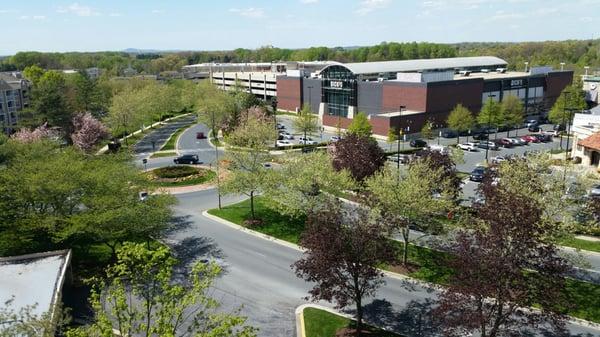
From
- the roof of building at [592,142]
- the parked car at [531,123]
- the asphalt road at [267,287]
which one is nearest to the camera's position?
the asphalt road at [267,287]

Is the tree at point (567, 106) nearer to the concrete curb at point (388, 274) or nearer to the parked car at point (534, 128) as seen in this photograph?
the parked car at point (534, 128)

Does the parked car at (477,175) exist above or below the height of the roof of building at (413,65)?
below

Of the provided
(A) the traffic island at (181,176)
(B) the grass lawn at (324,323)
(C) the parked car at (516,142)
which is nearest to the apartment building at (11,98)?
(A) the traffic island at (181,176)

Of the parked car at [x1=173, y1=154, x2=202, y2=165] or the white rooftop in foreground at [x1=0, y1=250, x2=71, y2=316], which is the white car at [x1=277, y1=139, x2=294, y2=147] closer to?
the parked car at [x1=173, y1=154, x2=202, y2=165]

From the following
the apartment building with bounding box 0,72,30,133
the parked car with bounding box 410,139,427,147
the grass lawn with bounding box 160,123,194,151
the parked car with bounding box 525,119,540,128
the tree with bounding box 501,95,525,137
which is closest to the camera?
the parked car with bounding box 410,139,427,147

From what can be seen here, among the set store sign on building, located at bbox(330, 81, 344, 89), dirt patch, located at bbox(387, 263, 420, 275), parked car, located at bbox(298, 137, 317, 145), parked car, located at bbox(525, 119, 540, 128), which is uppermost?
store sign on building, located at bbox(330, 81, 344, 89)

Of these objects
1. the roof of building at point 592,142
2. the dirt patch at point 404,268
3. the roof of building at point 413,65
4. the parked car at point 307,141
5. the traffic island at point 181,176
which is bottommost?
the dirt patch at point 404,268

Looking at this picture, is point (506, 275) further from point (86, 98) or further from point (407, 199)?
point (86, 98)

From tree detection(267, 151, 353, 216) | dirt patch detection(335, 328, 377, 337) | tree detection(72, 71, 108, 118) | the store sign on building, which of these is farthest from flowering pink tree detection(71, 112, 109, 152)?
dirt patch detection(335, 328, 377, 337)
